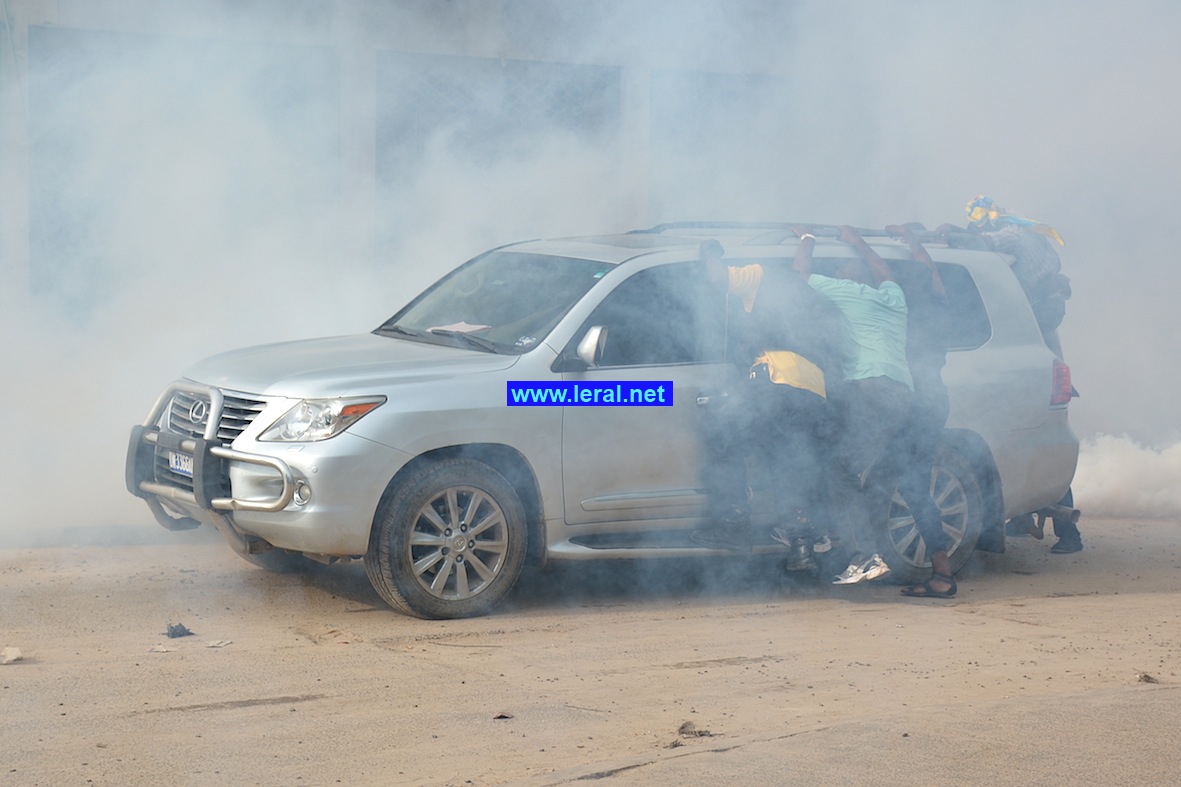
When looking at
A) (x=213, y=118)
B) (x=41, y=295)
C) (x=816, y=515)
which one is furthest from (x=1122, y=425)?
(x=41, y=295)

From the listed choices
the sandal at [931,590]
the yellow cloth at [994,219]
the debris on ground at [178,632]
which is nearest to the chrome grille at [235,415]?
the debris on ground at [178,632]

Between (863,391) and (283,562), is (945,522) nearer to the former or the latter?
(863,391)

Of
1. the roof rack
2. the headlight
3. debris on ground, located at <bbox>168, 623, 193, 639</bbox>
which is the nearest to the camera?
debris on ground, located at <bbox>168, 623, 193, 639</bbox>

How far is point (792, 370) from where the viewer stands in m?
6.05

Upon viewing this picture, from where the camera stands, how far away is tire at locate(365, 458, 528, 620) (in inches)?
214

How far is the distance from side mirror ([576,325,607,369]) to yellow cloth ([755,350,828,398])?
0.69m

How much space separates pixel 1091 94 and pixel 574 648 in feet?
19.3

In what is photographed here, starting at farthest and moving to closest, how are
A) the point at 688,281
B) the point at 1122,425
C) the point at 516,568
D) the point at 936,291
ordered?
1. the point at 1122,425
2. the point at 936,291
3. the point at 688,281
4. the point at 516,568

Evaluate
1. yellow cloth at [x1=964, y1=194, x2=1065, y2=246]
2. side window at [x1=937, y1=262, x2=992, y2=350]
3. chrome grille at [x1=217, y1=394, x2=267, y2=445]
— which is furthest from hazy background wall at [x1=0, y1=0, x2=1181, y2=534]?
chrome grille at [x1=217, y1=394, x2=267, y2=445]

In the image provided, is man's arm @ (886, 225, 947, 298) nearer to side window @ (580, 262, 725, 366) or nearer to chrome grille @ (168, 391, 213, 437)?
side window @ (580, 262, 725, 366)

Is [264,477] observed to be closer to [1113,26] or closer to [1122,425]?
[1113,26]

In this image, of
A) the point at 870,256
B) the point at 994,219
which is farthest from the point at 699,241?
the point at 994,219

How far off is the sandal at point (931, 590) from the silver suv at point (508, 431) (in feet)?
0.37

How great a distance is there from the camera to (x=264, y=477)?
538 cm
